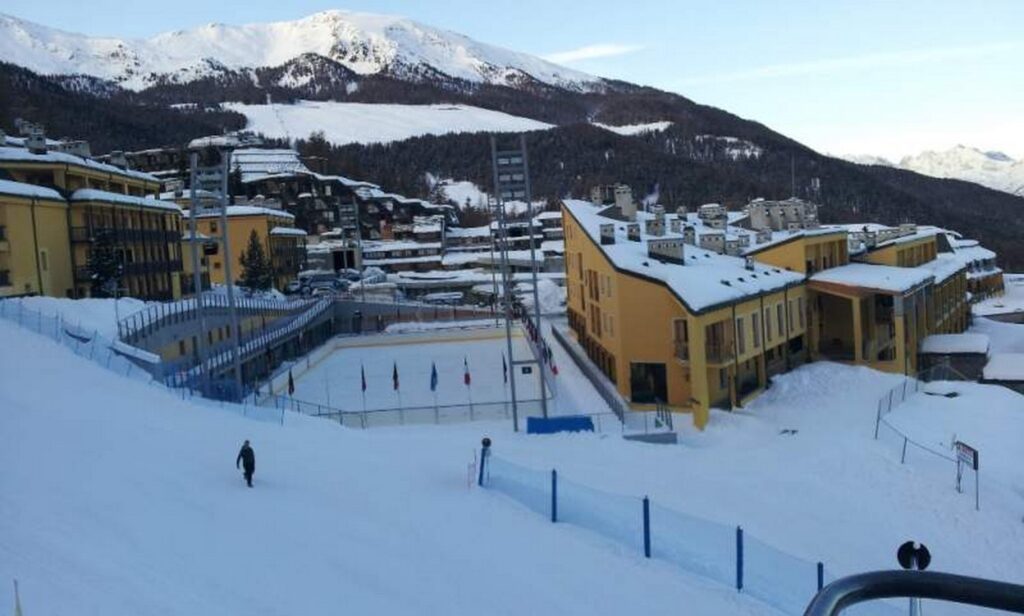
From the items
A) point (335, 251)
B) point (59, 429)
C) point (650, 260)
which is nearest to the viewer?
point (59, 429)

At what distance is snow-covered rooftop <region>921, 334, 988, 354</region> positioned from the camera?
1661 inches

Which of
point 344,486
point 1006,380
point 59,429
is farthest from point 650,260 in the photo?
point 59,429

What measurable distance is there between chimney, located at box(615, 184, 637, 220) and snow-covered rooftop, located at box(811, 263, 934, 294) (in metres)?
11.3

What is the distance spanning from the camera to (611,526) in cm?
1603

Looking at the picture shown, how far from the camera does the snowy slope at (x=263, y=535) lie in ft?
35.5

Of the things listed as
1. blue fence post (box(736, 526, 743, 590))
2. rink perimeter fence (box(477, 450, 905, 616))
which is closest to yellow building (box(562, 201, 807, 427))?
rink perimeter fence (box(477, 450, 905, 616))

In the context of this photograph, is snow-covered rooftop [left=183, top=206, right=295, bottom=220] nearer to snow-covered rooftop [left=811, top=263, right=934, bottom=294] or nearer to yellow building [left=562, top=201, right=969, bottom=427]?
yellow building [left=562, top=201, right=969, bottom=427]

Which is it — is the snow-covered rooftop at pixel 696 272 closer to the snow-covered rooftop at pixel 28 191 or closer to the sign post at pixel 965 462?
the sign post at pixel 965 462

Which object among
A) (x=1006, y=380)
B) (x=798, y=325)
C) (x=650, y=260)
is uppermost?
(x=650, y=260)

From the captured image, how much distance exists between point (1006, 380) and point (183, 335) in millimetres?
35224

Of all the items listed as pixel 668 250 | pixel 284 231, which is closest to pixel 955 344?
pixel 668 250

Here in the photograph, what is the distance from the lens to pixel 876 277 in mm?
41906

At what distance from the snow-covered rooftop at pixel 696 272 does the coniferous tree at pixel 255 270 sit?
101 ft

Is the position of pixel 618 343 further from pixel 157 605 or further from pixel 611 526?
pixel 157 605
